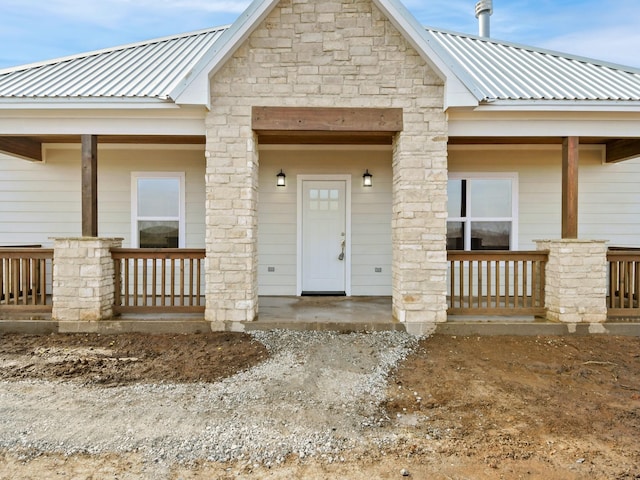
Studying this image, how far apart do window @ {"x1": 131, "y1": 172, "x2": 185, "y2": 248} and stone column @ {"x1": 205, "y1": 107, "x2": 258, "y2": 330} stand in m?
2.28

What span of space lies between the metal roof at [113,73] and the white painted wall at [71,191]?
1404 mm

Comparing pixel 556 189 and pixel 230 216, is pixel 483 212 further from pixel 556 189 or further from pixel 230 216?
pixel 230 216

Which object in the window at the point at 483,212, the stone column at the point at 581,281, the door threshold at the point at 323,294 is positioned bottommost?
the door threshold at the point at 323,294

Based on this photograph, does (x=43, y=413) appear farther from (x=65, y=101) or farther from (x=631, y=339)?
(x=631, y=339)

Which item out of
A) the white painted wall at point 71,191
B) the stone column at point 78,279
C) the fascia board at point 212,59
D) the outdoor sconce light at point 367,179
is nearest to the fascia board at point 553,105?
the outdoor sconce light at point 367,179

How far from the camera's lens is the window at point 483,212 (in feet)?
24.0

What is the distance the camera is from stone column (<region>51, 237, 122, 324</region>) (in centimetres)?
539

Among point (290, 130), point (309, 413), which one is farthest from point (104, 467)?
point (290, 130)

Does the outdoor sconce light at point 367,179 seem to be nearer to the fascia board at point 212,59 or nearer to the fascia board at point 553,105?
the fascia board at point 553,105

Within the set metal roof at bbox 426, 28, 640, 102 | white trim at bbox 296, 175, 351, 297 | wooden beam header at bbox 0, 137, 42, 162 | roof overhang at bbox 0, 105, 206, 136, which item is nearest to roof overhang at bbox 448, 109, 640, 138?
metal roof at bbox 426, 28, 640, 102

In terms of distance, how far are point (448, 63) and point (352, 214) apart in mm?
3183

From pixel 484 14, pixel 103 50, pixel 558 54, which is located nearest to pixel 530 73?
pixel 558 54

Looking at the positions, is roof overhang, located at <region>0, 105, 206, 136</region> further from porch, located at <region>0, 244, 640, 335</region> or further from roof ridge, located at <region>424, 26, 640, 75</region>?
roof ridge, located at <region>424, 26, 640, 75</region>

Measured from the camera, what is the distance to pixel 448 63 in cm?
512
